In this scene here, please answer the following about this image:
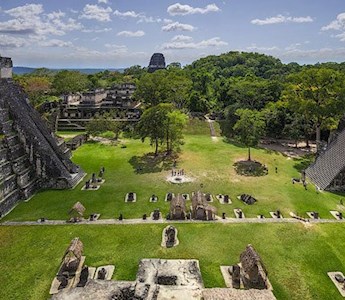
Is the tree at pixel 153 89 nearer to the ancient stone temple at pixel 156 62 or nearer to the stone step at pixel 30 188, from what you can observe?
the stone step at pixel 30 188

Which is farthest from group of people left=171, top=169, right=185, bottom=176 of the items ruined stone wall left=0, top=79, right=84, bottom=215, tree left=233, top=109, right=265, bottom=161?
ruined stone wall left=0, top=79, right=84, bottom=215

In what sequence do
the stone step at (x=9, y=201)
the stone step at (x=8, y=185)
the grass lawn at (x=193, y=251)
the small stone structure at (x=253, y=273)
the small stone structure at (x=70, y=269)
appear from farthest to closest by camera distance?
the stone step at (x=8, y=185) < the stone step at (x=9, y=201) < the grass lawn at (x=193, y=251) < the small stone structure at (x=70, y=269) < the small stone structure at (x=253, y=273)

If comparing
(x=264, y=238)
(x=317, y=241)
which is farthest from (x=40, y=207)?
(x=317, y=241)

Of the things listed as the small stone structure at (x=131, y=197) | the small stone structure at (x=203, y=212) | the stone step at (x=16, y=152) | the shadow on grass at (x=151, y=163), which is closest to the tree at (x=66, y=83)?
the shadow on grass at (x=151, y=163)

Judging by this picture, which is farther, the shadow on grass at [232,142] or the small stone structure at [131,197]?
the shadow on grass at [232,142]

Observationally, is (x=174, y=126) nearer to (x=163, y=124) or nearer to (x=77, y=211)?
(x=163, y=124)

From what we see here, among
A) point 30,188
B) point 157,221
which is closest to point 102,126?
point 30,188

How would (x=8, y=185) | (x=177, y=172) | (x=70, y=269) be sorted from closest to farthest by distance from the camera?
(x=70, y=269), (x=8, y=185), (x=177, y=172)
